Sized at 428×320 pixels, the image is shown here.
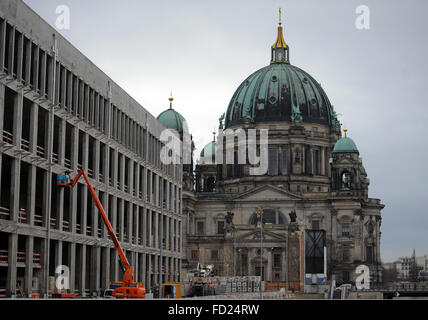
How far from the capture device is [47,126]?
4928cm

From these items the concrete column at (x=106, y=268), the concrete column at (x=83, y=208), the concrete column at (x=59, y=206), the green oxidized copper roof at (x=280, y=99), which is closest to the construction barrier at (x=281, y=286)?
the green oxidized copper roof at (x=280, y=99)

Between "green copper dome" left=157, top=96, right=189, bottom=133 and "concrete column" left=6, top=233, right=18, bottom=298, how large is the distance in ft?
351

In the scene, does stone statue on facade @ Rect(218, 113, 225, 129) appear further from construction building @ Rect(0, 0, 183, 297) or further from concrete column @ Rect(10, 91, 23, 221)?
concrete column @ Rect(10, 91, 23, 221)

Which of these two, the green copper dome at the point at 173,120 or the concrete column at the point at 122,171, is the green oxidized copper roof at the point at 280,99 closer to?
the green copper dome at the point at 173,120

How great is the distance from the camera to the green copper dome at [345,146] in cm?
14975

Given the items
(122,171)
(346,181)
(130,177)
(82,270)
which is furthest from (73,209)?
(346,181)

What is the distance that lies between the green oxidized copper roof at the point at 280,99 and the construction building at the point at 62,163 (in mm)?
81776

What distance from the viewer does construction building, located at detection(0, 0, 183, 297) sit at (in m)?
44.3

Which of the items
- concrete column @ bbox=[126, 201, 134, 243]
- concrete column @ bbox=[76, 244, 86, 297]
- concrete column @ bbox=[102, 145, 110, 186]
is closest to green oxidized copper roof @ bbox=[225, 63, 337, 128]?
concrete column @ bbox=[126, 201, 134, 243]

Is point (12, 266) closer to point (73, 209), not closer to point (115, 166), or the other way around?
point (73, 209)

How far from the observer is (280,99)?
157 metres

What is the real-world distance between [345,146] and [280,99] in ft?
57.1
